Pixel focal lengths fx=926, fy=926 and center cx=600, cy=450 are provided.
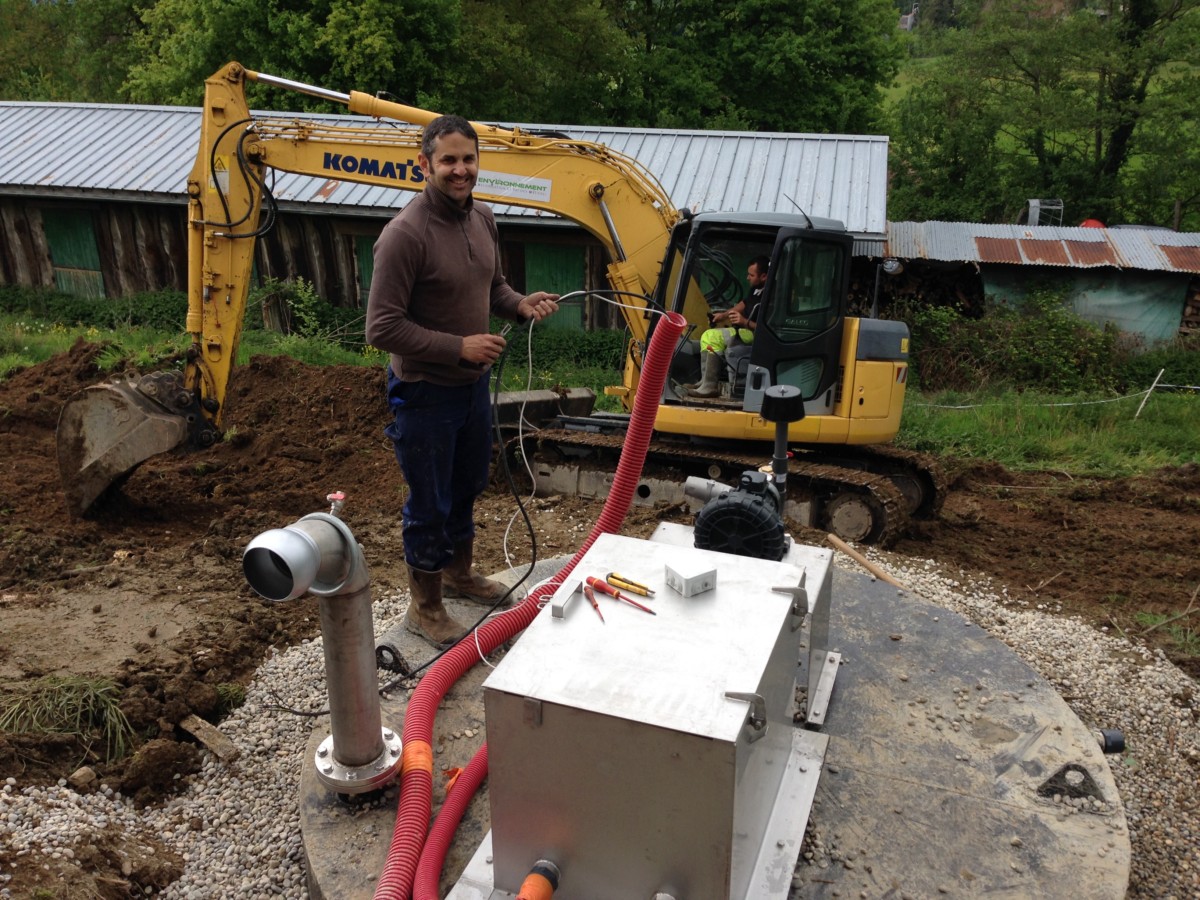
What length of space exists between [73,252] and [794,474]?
41.2 ft

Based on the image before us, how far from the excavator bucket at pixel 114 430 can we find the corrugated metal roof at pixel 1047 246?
9273 mm

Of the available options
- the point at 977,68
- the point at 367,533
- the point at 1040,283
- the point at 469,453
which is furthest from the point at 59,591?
the point at 977,68

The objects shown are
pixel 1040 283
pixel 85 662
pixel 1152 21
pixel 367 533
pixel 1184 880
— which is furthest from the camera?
pixel 1152 21

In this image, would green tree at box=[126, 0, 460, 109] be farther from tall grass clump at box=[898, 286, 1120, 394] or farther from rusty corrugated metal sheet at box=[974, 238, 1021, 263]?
tall grass clump at box=[898, 286, 1120, 394]

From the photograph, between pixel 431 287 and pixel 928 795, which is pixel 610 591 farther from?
pixel 431 287

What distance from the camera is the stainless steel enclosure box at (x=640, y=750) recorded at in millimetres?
2199

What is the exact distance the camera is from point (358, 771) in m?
2.95

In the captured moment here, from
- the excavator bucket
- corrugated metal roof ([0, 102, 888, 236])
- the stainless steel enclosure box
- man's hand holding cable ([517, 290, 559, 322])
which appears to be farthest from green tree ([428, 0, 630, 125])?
the stainless steel enclosure box

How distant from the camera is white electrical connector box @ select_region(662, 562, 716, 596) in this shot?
107 inches

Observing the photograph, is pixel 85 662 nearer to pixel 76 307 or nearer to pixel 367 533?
pixel 367 533

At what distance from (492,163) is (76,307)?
1030 cm

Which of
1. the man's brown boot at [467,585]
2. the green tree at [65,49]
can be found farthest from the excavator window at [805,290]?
the green tree at [65,49]

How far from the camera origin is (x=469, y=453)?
388cm

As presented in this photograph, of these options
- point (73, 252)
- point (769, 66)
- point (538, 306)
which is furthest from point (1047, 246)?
point (73, 252)
